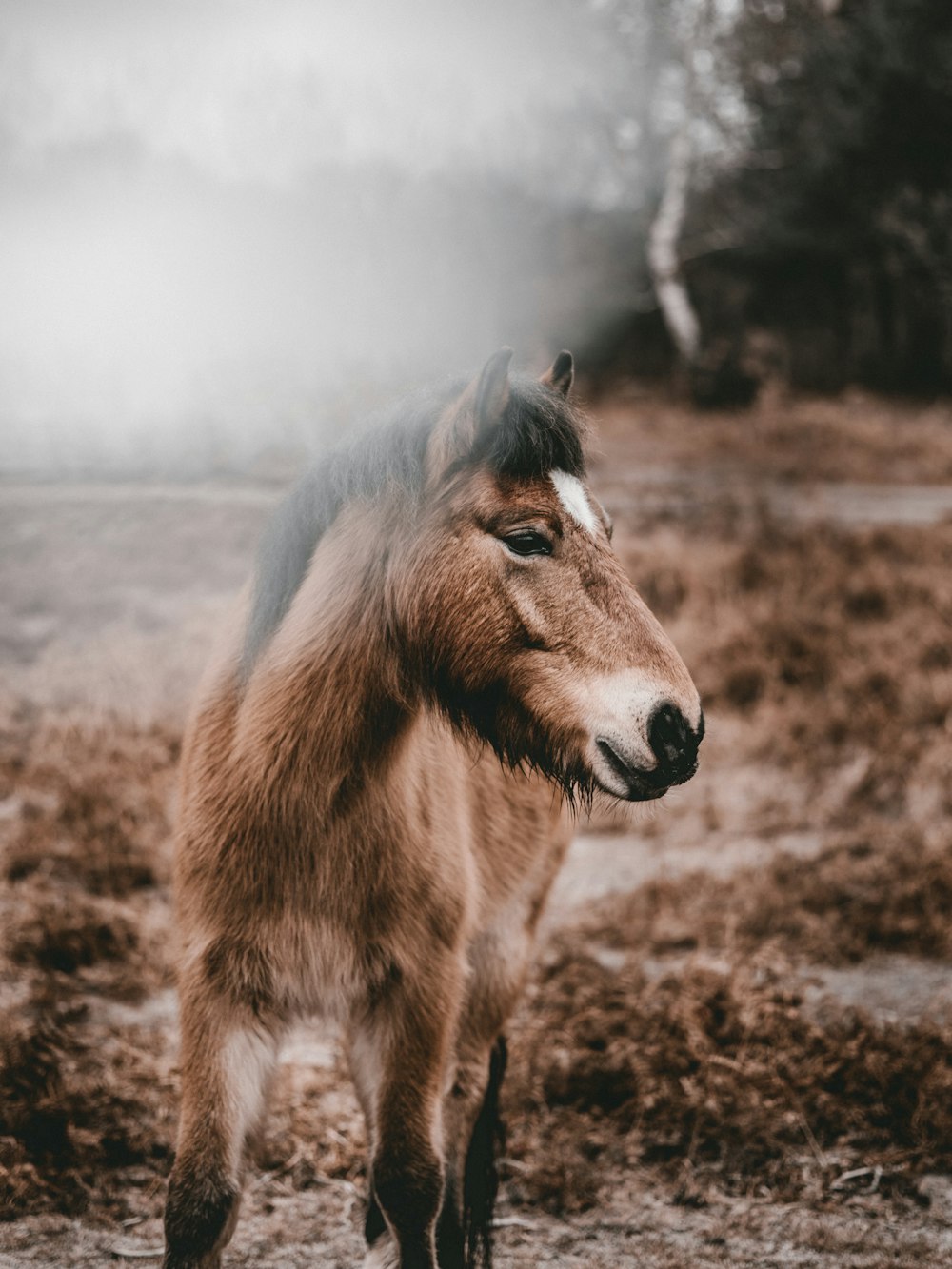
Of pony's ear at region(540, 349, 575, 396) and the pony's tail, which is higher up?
pony's ear at region(540, 349, 575, 396)

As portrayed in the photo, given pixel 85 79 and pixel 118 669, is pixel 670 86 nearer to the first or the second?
pixel 85 79

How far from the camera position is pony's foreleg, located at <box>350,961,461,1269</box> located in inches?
88.6

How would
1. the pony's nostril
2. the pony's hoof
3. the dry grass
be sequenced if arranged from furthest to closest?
the dry grass
the pony's hoof
the pony's nostril

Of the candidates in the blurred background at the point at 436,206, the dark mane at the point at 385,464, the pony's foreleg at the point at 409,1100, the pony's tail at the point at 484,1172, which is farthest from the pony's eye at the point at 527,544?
the blurred background at the point at 436,206

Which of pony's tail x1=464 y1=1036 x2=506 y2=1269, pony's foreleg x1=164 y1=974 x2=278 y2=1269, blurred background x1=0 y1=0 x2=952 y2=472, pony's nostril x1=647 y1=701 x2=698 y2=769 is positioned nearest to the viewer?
pony's nostril x1=647 y1=701 x2=698 y2=769

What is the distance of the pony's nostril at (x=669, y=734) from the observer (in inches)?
71.4

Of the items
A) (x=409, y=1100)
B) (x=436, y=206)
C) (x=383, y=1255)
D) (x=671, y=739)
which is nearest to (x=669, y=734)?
(x=671, y=739)

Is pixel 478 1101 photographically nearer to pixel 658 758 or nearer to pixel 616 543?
pixel 658 758

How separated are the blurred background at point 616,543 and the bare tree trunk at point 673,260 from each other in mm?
600

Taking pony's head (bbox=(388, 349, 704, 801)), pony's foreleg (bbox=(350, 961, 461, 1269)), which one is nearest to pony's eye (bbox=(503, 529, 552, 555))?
pony's head (bbox=(388, 349, 704, 801))

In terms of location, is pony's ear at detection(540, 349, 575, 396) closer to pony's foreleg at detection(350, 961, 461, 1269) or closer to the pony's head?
the pony's head

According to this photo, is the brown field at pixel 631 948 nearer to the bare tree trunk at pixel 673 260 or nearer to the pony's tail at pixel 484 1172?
the pony's tail at pixel 484 1172

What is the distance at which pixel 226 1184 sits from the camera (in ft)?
6.99

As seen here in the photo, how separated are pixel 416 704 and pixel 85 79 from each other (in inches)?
229
